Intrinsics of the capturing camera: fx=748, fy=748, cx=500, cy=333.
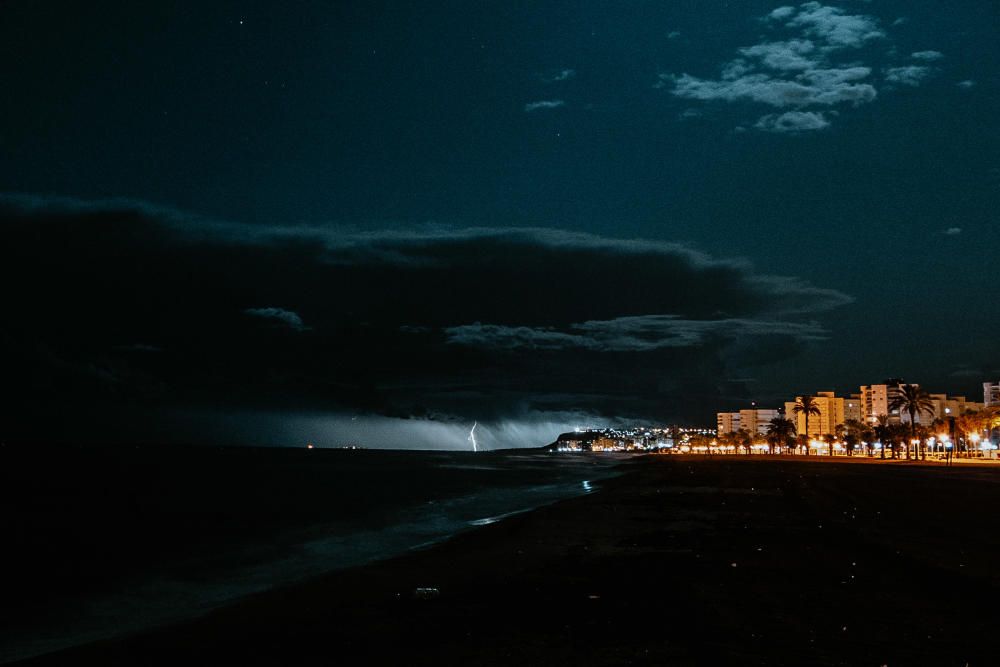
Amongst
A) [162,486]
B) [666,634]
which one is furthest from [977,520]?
[162,486]

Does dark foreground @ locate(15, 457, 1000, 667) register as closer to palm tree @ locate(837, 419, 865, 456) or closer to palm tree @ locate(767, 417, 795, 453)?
palm tree @ locate(837, 419, 865, 456)

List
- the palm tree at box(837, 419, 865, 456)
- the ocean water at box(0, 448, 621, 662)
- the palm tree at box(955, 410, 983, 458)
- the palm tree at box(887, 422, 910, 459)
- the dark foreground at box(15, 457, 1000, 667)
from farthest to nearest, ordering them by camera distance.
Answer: the palm tree at box(837, 419, 865, 456)
the palm tree at box(887, 422, 910, 459)
the palm tree at box(955, 410, 983, 458)
the ocean water at box(0, 448, 621, 662)
the dark foreground at box(15, 457, 1000, 667)

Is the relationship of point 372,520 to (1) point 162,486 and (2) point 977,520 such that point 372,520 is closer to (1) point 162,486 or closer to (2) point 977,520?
(2) point 977,520

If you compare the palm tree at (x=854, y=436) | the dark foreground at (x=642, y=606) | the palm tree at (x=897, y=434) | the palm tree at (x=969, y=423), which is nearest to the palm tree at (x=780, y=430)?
the palm tree at (x=854, y=436)

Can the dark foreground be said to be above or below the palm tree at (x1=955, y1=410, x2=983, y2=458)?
below

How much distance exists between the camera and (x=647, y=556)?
2212 centimetres

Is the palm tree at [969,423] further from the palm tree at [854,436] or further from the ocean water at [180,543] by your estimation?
the ocean water at [180,543]

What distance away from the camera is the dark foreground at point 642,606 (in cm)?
1199

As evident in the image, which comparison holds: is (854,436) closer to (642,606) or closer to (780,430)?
(780,430)

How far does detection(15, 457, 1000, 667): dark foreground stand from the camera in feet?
39.3

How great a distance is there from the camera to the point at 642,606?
15.2 meters

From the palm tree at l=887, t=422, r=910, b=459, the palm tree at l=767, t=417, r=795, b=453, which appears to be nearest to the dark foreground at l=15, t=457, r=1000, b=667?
the palm tree at l=887, t=422, r=910, b=459

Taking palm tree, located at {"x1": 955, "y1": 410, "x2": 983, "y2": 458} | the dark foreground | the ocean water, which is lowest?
the ocean water

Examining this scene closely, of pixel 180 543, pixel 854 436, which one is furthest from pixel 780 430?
pixel 180 543
